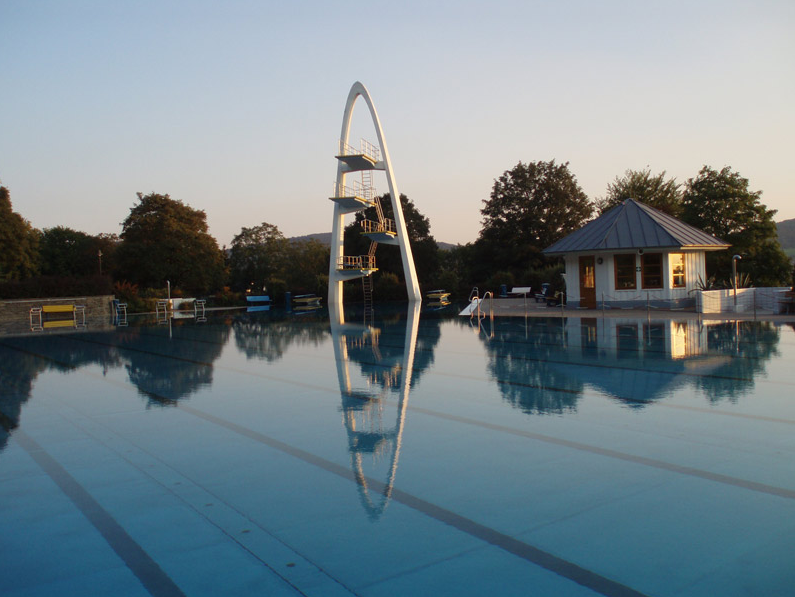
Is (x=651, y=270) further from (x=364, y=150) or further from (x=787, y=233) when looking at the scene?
(x=787, y=233)

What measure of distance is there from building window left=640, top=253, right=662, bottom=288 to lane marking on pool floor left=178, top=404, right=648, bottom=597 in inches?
834

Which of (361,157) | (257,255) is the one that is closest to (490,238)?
(361,157)

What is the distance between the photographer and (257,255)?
214ft

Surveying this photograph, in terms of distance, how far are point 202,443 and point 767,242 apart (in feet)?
107

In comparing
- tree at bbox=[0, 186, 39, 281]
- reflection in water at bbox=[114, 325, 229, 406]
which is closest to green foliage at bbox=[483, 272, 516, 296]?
reflection in water at bbox=[114, 325, 229, 406]

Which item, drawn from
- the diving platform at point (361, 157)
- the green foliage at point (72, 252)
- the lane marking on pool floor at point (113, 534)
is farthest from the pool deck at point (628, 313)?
the green foliage at point (72, 252)

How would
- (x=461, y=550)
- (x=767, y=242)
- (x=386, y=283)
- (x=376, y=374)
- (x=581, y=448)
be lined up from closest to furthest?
(x=461, y=550) < (x=581, y=448) < (x=376, y=374) < (x=767, y=242) < (x=386, y=283)

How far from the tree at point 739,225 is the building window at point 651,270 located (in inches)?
379

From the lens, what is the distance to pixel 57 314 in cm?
2772

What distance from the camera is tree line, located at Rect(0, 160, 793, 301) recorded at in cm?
3231

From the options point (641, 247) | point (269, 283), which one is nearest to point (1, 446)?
point (641, 247)

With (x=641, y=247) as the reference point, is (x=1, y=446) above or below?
below

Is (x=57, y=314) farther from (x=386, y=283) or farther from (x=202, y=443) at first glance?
(x=202, y=443)

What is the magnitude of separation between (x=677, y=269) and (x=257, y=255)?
4790cm
